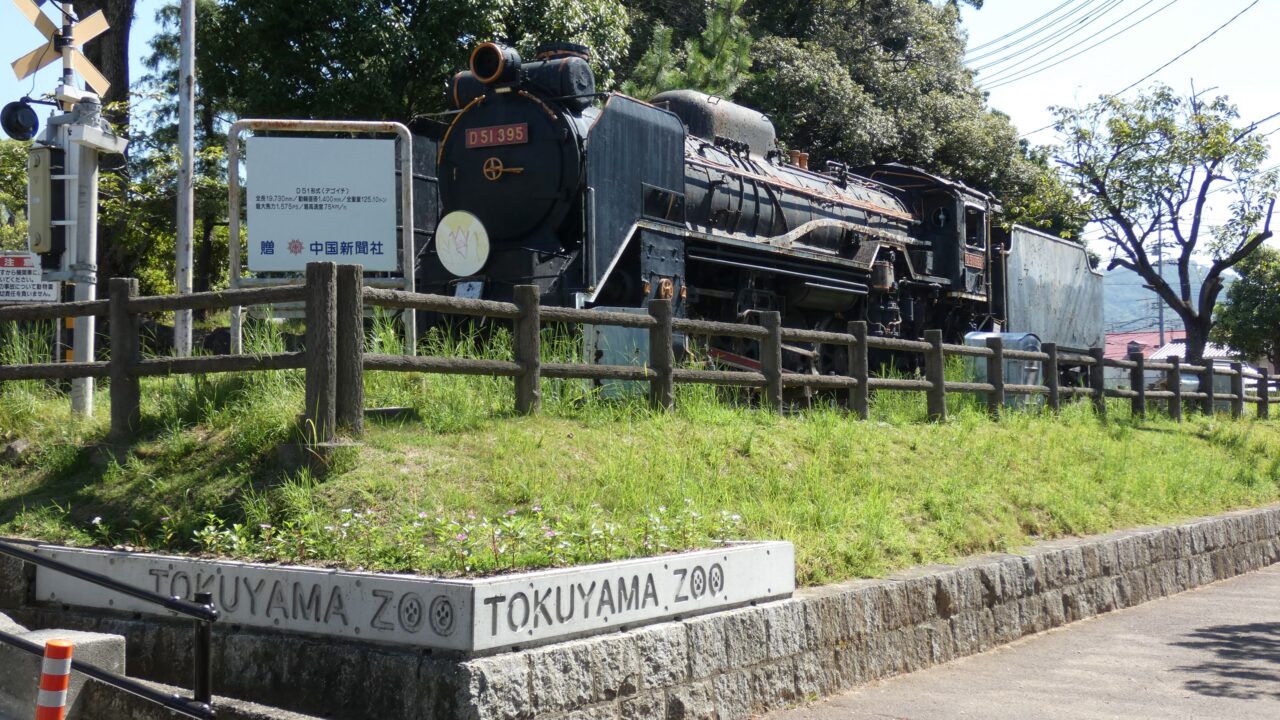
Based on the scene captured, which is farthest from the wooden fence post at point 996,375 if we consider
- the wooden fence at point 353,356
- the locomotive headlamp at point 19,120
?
the locomotive headlamp at point 19,120

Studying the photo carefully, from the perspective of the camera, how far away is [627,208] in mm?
11969

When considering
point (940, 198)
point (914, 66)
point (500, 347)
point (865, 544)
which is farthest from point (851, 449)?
point (914, 66)

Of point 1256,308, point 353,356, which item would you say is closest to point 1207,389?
point 353,356

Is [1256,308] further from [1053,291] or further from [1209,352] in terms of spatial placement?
[1053,291]

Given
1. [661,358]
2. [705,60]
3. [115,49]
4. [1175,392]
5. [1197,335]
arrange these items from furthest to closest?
[1197,335]
[705,60]
[115,49]
[1175,392]
[661,358]

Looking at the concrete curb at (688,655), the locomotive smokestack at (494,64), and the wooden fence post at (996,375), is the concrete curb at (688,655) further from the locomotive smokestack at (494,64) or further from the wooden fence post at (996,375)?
the locomotive smokestack at (494,64)

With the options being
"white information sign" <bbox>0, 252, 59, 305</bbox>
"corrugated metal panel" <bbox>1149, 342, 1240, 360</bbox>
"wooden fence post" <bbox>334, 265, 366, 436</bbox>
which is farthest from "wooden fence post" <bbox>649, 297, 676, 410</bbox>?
"corrugated metal panel" <bbox>1149, 342, 1240, 360</bbox>

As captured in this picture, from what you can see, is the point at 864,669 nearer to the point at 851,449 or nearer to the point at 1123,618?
the point at 851,449

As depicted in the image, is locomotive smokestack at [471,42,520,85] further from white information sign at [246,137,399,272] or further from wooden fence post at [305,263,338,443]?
wooden fence post at [305,263,338,443]

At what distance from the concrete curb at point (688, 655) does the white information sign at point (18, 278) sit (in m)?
9.14

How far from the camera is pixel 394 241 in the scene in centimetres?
998

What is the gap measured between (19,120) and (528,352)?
635 centimetres

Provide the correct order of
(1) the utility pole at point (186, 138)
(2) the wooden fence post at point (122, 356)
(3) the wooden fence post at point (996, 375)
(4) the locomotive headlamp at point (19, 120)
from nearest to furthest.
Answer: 1. (2) the wooden fence post at point (122, 356)
2. (4) the locomotive headlamp at point (19, 120)
3. (3) the wooden fence post at point (996, 375)
4. (1) the utility pole at point (186, 138)

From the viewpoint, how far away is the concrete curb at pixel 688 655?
4602 mm
